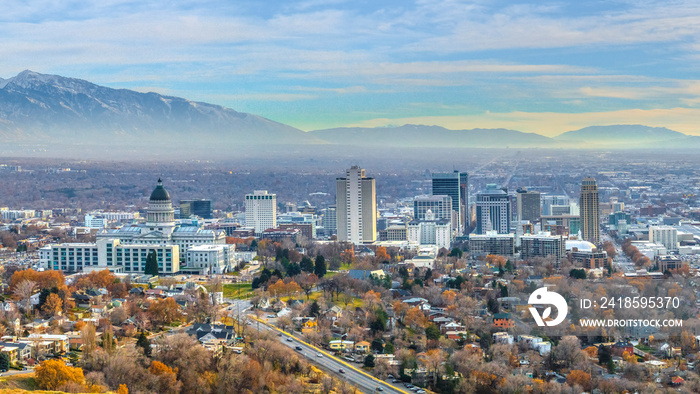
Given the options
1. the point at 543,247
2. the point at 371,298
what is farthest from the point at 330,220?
the point at 371,298

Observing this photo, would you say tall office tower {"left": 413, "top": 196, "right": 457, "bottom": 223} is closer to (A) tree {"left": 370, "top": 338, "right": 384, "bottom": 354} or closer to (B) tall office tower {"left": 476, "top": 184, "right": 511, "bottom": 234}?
(B) tall office tower {"left": 476, "top": 184, "right": 511, "bottom": 234}

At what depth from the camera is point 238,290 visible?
3362 centimetres

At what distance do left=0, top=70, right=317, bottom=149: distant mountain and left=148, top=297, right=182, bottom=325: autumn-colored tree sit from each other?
350ft

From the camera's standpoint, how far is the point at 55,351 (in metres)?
23.1

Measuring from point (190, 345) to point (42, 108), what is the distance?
12083cm

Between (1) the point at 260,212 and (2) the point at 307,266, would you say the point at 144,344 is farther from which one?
(1) the point at 260,212

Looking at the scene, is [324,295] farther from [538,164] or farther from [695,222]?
[538,164]

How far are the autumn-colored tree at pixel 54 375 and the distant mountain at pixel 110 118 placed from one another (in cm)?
11385

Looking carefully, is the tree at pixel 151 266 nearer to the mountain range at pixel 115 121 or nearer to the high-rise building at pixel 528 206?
the high-rise building at pixel 528 206

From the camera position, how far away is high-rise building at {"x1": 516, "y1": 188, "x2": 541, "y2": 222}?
68.6m

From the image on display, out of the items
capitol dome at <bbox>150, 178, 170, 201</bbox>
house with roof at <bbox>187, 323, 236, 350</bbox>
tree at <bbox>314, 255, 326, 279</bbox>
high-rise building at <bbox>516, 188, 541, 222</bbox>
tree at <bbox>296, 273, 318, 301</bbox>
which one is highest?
capitol dome at <bbox>150, 178, 170, 201</bbox>

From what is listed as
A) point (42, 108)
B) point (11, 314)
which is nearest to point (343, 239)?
point (11, 314)

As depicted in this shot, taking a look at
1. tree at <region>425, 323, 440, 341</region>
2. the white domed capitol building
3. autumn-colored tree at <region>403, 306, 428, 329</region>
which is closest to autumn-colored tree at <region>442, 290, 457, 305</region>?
autumn-colored tree at <region>403, 306, 428, 329</region>

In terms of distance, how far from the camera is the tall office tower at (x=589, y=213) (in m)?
57.5
